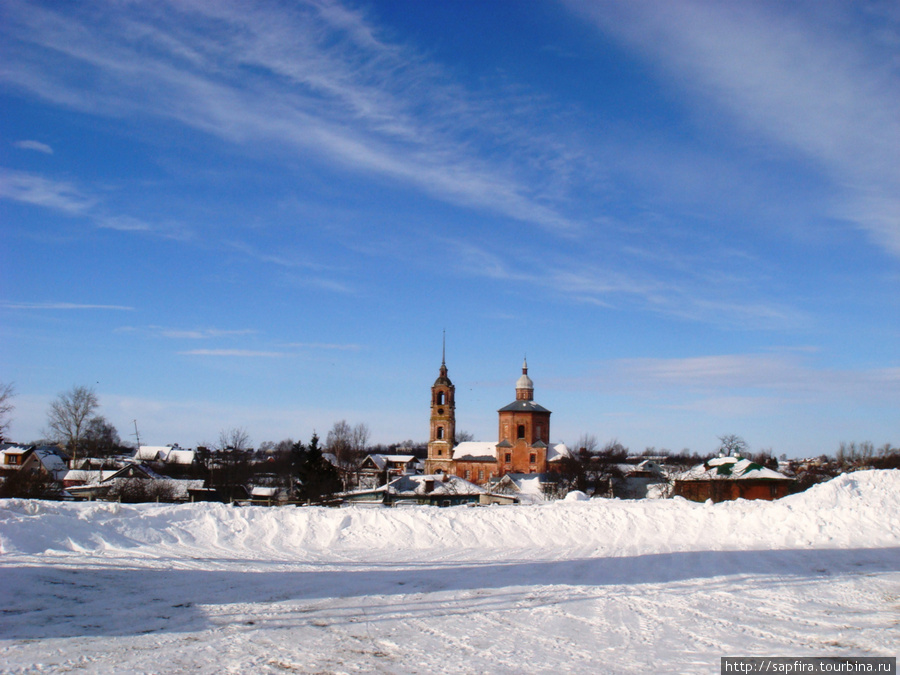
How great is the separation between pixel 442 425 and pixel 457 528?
209 ft

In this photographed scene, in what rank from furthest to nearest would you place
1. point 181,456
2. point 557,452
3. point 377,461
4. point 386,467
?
1. point 181,456
2. point 377,461
3. point 386,467
4. point 557,452

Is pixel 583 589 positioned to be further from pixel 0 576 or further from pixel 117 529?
pixel 117 529

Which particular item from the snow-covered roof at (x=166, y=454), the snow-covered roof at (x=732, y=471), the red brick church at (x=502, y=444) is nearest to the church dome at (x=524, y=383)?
the red brick church at (x=502, y=444)

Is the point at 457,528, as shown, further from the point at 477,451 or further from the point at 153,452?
the point at 153,452

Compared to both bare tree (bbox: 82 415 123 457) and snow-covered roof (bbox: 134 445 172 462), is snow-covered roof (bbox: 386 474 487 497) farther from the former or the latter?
snow-covered roof (bbox: 134 445 172 462)

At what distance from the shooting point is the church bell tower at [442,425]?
275 feet

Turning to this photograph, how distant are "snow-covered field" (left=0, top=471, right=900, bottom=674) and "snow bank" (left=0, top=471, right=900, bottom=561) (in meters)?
0.08

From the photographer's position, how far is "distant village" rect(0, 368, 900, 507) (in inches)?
1651

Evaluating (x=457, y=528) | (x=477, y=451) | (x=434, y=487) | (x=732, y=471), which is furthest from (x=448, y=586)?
(x=477, y=451)

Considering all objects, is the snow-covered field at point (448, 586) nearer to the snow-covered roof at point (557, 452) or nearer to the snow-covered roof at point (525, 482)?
the snow-covered roof at point (525, 482)

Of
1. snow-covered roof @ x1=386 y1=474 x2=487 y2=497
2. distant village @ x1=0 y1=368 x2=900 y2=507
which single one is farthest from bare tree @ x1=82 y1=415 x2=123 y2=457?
snow-covered roof @ x1=386 y1=474 x2=487 y2=497

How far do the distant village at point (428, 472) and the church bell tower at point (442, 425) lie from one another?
12 centimetres

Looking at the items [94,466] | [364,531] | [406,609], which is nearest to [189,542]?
[364,531]

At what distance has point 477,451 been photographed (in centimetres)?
8706
